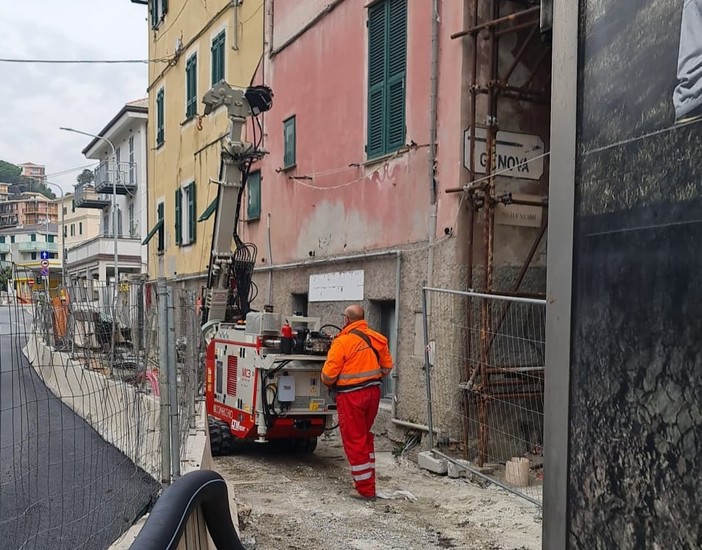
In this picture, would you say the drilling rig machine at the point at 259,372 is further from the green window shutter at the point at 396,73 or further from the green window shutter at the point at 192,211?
the green window shutter at the point at 192,211

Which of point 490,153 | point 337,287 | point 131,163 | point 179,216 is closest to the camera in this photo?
point 490,153

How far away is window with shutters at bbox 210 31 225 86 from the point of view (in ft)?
53.2

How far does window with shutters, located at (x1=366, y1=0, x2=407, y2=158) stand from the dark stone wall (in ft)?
24.6

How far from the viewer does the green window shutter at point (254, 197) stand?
14023 millimetres

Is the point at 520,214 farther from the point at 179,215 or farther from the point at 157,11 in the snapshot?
the point at 157,11

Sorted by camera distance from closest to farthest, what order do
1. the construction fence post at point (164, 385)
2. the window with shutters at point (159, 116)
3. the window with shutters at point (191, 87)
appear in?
1. the construction fence post at point (164, 385)
2. the window with shutters at point (191, 87)
3. the window with shutters at point (159, 116)

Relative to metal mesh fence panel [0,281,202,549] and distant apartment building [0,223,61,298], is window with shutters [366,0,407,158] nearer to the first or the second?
metal mesh fence panel [0,281,202,549]

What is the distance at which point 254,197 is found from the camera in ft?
46.7

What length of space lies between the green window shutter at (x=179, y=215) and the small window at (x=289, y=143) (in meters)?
7.23

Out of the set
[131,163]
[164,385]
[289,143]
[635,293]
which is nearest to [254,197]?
[289,143]

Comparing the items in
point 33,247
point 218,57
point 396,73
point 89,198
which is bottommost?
point 396,73

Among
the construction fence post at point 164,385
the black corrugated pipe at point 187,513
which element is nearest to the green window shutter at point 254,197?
the construction fence post at point 164,385

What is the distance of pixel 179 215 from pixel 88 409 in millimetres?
13677

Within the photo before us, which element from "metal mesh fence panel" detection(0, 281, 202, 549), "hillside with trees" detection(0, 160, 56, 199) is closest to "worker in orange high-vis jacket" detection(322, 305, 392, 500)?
"metal mesh fence panel" detection(0, 281, 202, 549)
